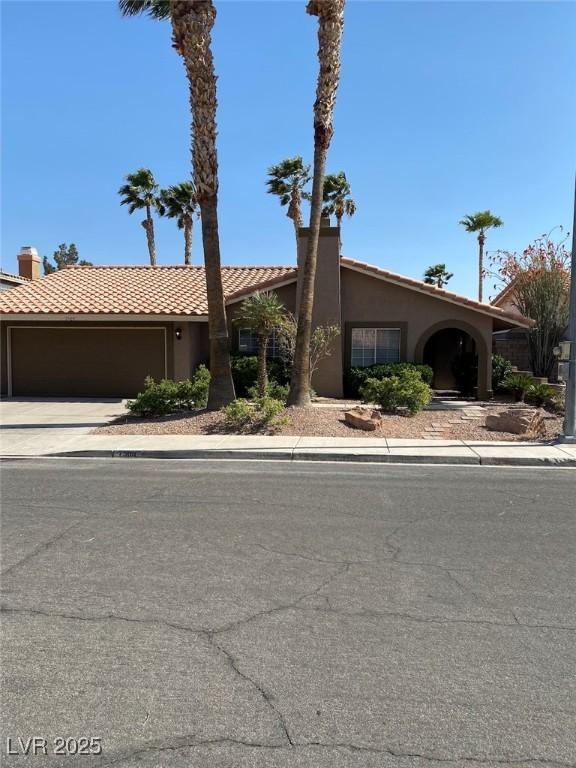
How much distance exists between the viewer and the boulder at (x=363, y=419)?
13227 mm

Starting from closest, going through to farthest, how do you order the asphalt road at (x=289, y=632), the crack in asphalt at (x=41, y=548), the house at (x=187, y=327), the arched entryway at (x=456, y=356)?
the asphalt road at (x=289, y=632) < the crack in asphalt at (x=41, y=548) < the house at (x=187, y=327) < the arched entryway at (x=456, y=356)

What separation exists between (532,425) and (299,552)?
8805mm

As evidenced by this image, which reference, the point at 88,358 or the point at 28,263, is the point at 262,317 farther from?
the point at 28,263

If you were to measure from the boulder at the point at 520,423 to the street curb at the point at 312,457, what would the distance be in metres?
2.34

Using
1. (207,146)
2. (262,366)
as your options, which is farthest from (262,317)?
(207,146)

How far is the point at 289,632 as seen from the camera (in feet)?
13.0

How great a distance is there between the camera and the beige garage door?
1961 centimetres

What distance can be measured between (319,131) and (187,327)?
7.60 metres

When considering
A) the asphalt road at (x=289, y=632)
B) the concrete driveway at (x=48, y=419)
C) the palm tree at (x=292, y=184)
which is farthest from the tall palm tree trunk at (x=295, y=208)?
the asphalt road at (x=289, y=632)

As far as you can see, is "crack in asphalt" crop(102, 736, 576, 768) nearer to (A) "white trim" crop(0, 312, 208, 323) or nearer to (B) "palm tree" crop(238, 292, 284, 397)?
(B) "palm tree" crop(238, 292, 284, 397)

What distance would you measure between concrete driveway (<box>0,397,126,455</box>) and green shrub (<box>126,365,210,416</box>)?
0.97 m

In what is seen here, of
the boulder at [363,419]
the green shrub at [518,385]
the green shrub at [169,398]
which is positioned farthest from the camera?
the green shrub at [518,385]

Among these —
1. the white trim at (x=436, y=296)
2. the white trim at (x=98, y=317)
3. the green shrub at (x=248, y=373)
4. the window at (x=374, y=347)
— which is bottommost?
the green shrub at (x=248, y=373)

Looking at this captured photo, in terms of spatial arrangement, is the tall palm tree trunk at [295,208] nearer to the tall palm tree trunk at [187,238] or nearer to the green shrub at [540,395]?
the tall palm tree trunk at [187,238]
